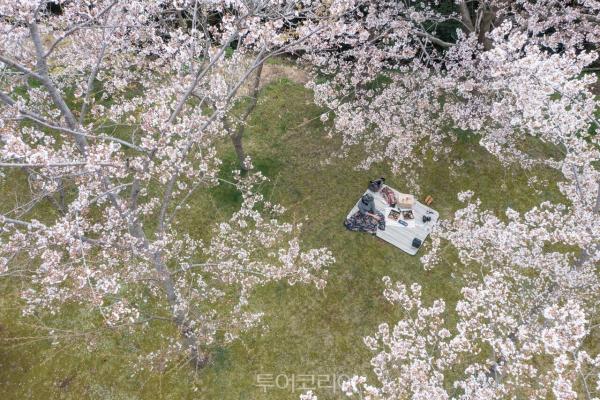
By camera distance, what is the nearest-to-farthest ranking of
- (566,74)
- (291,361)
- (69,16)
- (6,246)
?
(6,246) < (566,74) < (69,16) < (291,361)

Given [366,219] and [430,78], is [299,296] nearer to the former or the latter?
[366,219]

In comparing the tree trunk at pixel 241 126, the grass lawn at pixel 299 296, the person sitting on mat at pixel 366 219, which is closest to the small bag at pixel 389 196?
the person sitting on mat at pixel 366 219

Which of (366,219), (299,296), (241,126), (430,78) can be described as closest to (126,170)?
(241,126)

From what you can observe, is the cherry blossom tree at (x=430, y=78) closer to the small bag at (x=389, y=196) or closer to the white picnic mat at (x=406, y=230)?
the small bag at (x=389, y=196)

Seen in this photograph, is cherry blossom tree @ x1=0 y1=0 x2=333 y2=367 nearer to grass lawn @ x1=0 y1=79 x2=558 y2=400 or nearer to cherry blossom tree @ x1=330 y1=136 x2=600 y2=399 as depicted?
grass lawn @ x1=0 y1=79 x2=558 y2=400

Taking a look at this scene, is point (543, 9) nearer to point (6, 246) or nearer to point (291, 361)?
point (291, 361)

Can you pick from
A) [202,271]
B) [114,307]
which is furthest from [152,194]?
[114,307]
